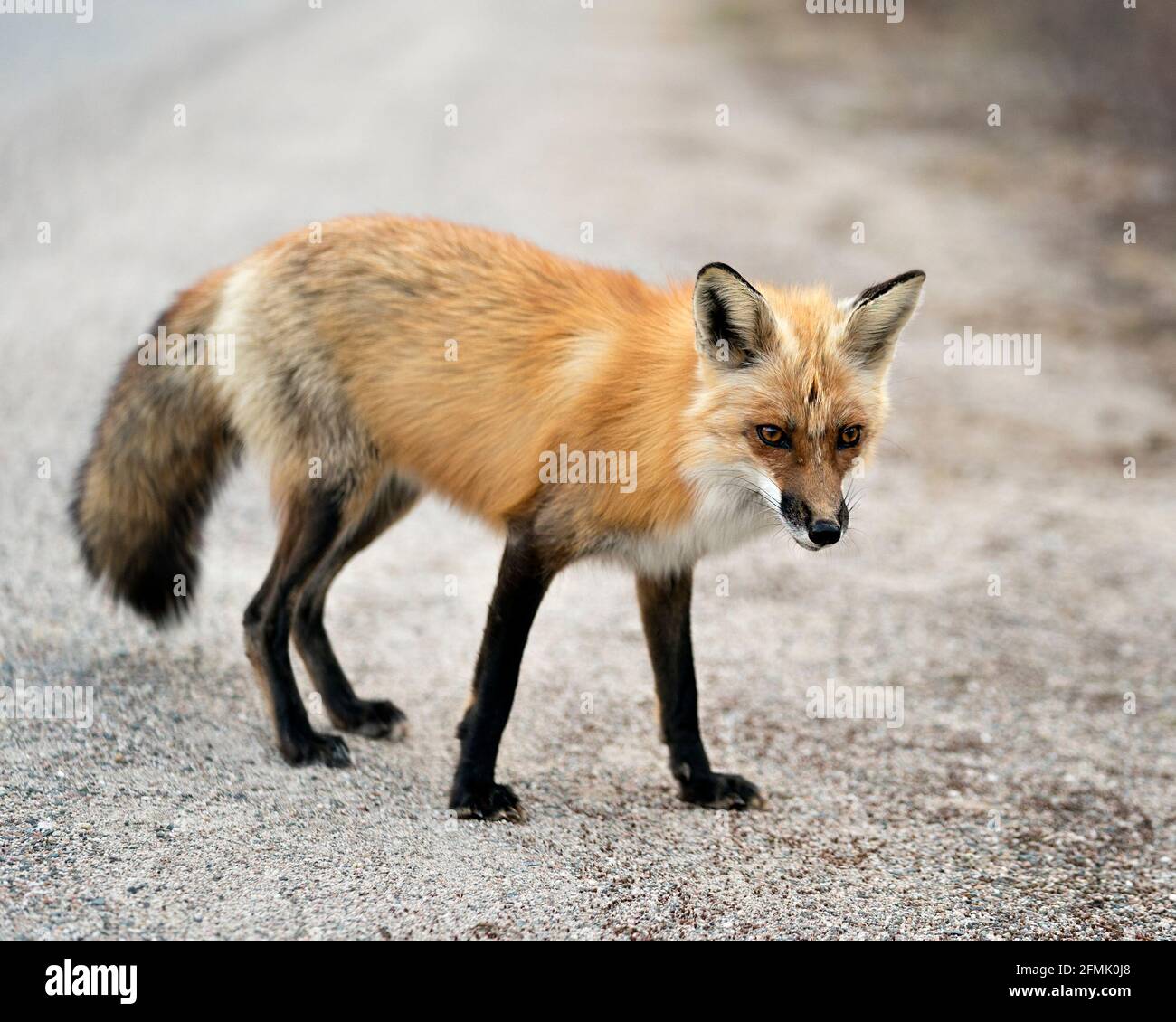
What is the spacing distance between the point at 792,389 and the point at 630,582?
3.71 metres

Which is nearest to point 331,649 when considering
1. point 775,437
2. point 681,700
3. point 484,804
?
point 484,804

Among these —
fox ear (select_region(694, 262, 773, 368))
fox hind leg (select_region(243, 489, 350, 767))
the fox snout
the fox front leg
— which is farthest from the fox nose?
fox hind leg (select_region(243, 489, 350, 767))

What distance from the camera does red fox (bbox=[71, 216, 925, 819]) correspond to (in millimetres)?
4125

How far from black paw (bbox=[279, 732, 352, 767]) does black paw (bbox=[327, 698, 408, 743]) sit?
37 centimetres

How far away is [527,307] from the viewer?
15.6 ft

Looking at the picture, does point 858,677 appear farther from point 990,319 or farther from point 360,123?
point 360,123

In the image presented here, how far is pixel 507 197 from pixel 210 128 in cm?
348

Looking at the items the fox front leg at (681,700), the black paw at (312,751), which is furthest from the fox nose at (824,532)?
the black paw at (312,751)

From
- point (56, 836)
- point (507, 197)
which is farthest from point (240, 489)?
point (507, 197)

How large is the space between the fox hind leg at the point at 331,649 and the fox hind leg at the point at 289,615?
24 centimetres

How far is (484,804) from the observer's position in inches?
176

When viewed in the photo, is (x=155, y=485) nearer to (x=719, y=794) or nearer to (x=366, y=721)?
(x=366, y=721)

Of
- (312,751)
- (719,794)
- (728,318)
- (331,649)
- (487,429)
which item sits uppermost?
(728,318)

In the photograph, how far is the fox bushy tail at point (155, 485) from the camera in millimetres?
5078
